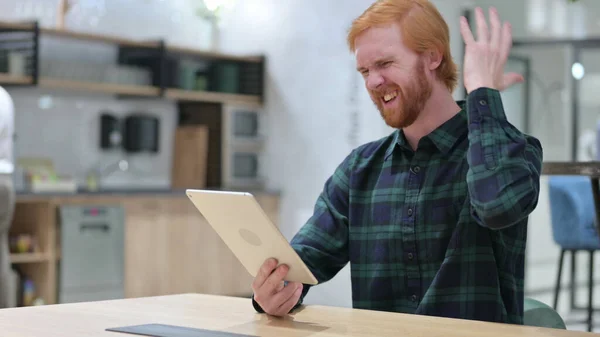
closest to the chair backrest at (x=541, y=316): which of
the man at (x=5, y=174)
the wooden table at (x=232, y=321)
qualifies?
the wooden table at (x=232, y=321)

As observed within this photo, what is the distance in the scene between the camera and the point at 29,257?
6.06 meters

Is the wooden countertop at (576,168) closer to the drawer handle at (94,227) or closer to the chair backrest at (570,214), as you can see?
the chair backrest at (570,214)

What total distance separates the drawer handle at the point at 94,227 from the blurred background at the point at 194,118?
16 mm

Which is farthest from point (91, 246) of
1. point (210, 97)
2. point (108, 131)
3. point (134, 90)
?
point (210, 97)

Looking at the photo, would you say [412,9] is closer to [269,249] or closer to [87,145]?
[269,249]

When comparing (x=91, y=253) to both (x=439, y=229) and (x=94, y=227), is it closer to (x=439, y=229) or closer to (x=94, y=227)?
(x=94, y=227)

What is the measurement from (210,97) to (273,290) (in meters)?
6.02

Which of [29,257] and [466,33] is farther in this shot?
[29,257]

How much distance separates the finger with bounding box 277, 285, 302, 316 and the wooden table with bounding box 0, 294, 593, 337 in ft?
0.08

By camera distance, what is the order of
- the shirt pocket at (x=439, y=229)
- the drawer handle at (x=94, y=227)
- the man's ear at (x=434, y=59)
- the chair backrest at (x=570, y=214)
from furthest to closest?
the drawer handle at (x=94, y=227), the chair backrest at (x=570, y=214), the man's ear at (x=434, y=59), the shirt pocket at (x=439, y=229)

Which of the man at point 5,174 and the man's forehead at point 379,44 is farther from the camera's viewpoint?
the man at point 5,174

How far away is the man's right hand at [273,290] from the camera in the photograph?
5.93 ft

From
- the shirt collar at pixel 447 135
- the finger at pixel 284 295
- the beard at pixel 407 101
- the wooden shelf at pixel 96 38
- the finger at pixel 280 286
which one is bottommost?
the finger at pixel 284 295

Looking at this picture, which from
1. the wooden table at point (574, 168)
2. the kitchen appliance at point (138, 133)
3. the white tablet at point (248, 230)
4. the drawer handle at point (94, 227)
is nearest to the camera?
the white tablet at point (248, 230)
